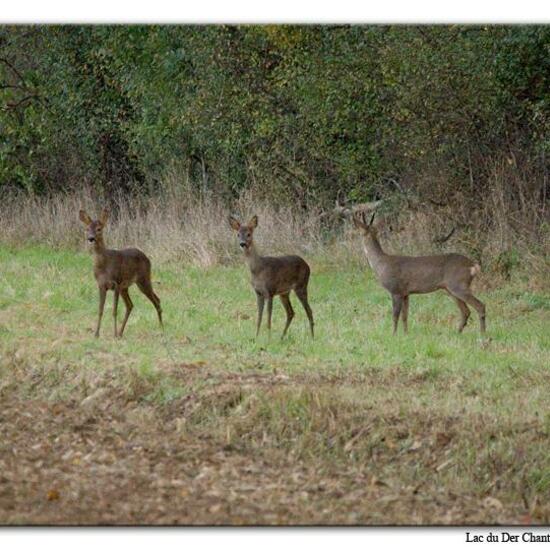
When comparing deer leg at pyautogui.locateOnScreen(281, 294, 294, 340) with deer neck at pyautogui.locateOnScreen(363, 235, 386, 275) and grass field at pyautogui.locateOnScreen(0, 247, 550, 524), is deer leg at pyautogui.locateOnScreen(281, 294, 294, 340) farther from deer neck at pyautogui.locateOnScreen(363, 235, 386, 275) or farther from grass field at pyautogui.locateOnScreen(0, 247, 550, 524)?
deer neck at pyautogui.locateOnScreen(363, 235, 386, 275)

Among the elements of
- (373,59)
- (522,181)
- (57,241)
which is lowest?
(57,241)

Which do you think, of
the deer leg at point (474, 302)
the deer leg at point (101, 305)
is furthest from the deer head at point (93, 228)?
the deer leg at point (474, 302)

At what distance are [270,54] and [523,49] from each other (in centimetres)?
391

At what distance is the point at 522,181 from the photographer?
15.1 m

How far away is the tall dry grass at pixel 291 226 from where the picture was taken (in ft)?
48.4

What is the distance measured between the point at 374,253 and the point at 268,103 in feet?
15.2

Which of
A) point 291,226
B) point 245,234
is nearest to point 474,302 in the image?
point 245,234

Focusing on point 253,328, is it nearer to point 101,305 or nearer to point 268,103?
point 101,305

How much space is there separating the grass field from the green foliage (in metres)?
3.40

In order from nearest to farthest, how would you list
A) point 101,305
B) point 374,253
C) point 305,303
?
point 101,305 < point 305,303 < point 374,253

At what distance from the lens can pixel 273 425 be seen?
854 cm

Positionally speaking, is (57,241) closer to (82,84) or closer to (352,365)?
(82,84)

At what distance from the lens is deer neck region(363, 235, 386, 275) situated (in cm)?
1244
